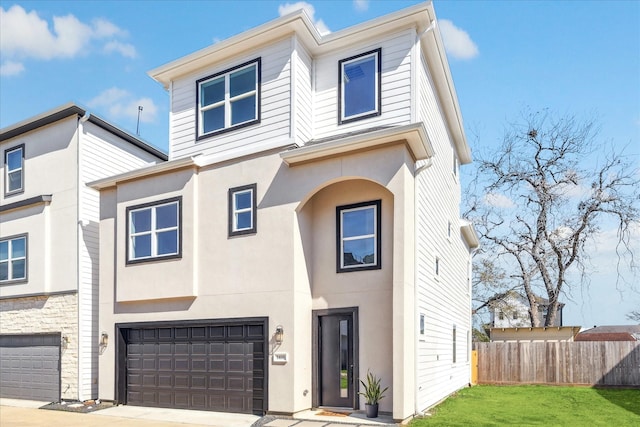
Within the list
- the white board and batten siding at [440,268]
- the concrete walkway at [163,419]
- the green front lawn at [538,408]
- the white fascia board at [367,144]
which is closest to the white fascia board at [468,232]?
the white board and batten siding at [440,268]

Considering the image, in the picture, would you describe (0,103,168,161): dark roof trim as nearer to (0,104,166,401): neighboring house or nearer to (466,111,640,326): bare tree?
(0,104,166,401): neighboring house

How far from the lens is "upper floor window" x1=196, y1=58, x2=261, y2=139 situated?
38.1 ft

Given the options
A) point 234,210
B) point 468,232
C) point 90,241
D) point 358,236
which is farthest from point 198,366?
point 468,232

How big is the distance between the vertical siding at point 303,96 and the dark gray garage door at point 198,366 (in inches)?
161

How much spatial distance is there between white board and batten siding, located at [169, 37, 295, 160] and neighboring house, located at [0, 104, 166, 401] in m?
3.20

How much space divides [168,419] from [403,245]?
590 cm

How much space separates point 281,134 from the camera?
1091cm

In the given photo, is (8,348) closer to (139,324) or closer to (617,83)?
(139,324)

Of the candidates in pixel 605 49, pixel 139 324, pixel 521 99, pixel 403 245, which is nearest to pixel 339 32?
pixel 403 245

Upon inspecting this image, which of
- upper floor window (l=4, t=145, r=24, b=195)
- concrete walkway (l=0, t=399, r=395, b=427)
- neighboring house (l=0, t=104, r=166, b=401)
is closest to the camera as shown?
concrete walkway (l=0, t=399, r=395, b=427)

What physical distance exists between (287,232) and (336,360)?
2.76 metres

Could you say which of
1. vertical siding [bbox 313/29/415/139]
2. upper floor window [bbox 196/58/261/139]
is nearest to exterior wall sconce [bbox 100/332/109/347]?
upper floor window [bbox 196/58/261/139]

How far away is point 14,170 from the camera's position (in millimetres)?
15648

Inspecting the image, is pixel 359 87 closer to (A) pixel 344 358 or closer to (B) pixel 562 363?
(A) pixel 344 358
